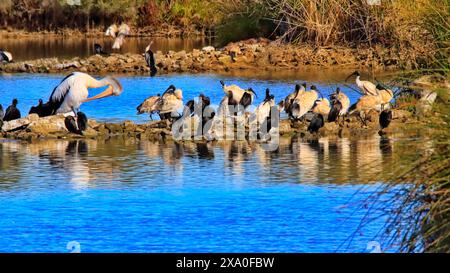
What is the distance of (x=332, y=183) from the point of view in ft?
46.7

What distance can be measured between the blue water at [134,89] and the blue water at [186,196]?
3.96 m

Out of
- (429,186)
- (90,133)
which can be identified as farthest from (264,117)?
(429,186)

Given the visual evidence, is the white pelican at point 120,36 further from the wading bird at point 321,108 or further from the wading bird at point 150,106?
the wading bird at point 321,108

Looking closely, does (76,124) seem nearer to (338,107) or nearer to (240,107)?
(240,107)

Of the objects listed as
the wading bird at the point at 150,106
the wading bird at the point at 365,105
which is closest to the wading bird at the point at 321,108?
the wading bird at the point at 365,105

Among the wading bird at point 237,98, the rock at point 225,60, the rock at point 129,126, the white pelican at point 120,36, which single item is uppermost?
the white pelican at point 120,36

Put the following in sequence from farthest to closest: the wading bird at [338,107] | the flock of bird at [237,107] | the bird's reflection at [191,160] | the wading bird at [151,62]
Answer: the wading bird at [151,62], the wading bird at [338,107], the flock of bird at [237,107], the bird's reflection at [191,160]

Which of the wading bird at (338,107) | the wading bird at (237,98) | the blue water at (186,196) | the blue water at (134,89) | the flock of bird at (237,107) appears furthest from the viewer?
the blue water at (134,89)

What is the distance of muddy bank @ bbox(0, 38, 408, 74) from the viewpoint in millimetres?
30730

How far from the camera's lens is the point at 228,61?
103 feet

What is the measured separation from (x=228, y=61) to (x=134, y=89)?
593 centimetres

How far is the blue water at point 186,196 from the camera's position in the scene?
445 inches

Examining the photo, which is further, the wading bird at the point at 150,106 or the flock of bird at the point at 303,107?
the wading bird at the point at 150,106

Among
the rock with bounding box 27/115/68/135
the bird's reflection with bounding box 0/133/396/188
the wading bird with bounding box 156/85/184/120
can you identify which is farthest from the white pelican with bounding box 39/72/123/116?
the bird's reflection with bounding box 0/133/396/188
